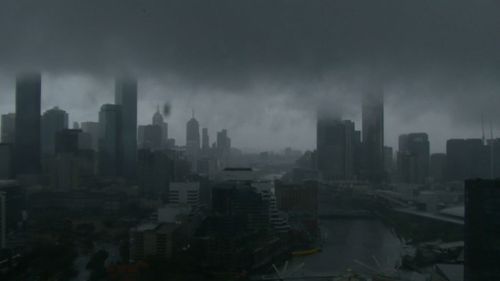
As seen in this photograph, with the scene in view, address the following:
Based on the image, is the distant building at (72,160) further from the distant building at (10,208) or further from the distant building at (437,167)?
the distant building at (437,167)

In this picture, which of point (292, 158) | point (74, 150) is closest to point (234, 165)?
point (292, 158)

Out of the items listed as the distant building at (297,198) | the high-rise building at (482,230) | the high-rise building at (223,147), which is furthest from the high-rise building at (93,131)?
the high-rise building at (482,230)

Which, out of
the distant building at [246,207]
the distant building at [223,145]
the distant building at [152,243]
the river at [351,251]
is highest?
the distant building at [223,145]

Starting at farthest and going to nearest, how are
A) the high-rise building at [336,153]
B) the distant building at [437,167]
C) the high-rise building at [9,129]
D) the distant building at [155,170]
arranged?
the high-rise building at [9,129] < the high-rise building at [336,153] < the distant building at [155,170] < the distant building at [437,167]

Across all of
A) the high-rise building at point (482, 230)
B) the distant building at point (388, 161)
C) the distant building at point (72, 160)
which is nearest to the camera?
the high-rise building at point (482, 230)

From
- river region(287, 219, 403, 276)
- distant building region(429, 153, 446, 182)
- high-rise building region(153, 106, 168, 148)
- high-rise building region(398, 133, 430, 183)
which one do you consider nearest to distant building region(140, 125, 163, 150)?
high-rise building region(153, 106, 168, 148)

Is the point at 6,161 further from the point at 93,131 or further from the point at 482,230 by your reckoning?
the point at 482,230

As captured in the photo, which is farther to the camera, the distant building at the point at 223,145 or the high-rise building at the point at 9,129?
the high-rise building at the point at 9,129
